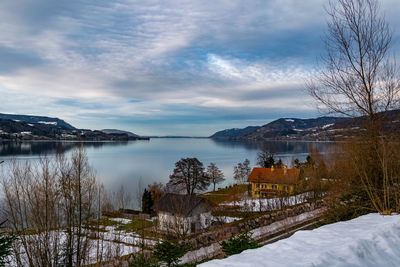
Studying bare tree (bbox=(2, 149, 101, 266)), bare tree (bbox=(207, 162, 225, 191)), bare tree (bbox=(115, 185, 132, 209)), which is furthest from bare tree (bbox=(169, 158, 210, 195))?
bare tree (bbox=(2, 149, 101, 266))

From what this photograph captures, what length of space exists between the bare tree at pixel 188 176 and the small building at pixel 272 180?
618cm

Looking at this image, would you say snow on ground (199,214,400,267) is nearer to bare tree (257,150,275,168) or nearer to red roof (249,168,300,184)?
red roof (249,168,300,184)

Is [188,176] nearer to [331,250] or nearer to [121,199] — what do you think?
[121,199]

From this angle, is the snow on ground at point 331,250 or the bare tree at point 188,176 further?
the bare tree at point 188,176

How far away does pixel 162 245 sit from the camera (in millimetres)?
7574

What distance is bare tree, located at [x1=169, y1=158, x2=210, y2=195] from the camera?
42.9m

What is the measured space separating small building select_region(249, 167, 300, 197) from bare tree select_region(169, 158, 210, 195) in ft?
20.3

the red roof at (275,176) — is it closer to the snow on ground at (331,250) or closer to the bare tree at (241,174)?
the bare tree at (241,174)

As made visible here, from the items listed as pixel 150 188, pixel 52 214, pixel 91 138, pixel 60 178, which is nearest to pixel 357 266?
pixel 52 214

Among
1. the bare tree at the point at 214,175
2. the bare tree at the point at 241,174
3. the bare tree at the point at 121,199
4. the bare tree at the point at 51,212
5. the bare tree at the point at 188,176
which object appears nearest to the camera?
the bare tree at the point at 51,212

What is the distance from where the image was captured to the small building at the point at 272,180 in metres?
38.1

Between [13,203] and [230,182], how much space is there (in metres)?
44.5

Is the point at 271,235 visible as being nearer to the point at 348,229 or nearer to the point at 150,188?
the point at 348,229

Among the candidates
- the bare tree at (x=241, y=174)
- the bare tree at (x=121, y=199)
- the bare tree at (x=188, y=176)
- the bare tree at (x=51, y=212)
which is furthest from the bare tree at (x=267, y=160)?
the bare tree at (x=51, y=212)
